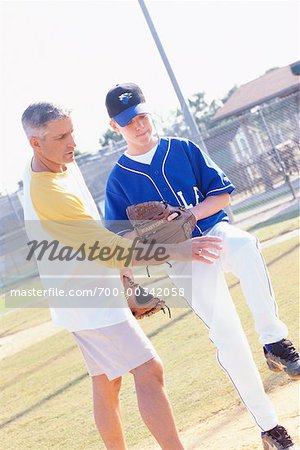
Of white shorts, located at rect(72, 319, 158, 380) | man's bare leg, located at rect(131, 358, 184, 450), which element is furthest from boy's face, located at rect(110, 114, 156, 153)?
man's bare leg, located at rect(131, 358, 184, 450)

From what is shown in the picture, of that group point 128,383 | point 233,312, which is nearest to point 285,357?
point 233,312

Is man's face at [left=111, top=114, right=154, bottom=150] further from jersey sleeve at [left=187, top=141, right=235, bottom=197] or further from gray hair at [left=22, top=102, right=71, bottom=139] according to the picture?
gray hair at [left=22, top=102, right=71, bottom=139]

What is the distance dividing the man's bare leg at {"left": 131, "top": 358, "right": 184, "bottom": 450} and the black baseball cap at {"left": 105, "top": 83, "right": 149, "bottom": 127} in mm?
1214

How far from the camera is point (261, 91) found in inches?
1348

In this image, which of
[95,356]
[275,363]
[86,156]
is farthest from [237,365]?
[86,156]

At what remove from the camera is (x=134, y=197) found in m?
4.14

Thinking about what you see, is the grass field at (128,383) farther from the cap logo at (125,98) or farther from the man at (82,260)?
the cap logo at (125,98)

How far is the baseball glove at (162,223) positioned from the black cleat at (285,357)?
2.18ft

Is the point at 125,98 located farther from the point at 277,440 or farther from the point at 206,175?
the point at 277,440

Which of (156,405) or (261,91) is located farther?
(261,91)

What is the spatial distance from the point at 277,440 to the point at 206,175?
1.32 m

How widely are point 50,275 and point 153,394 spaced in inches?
28.4

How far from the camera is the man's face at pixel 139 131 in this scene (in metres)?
4.06

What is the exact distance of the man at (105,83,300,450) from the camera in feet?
12.4
